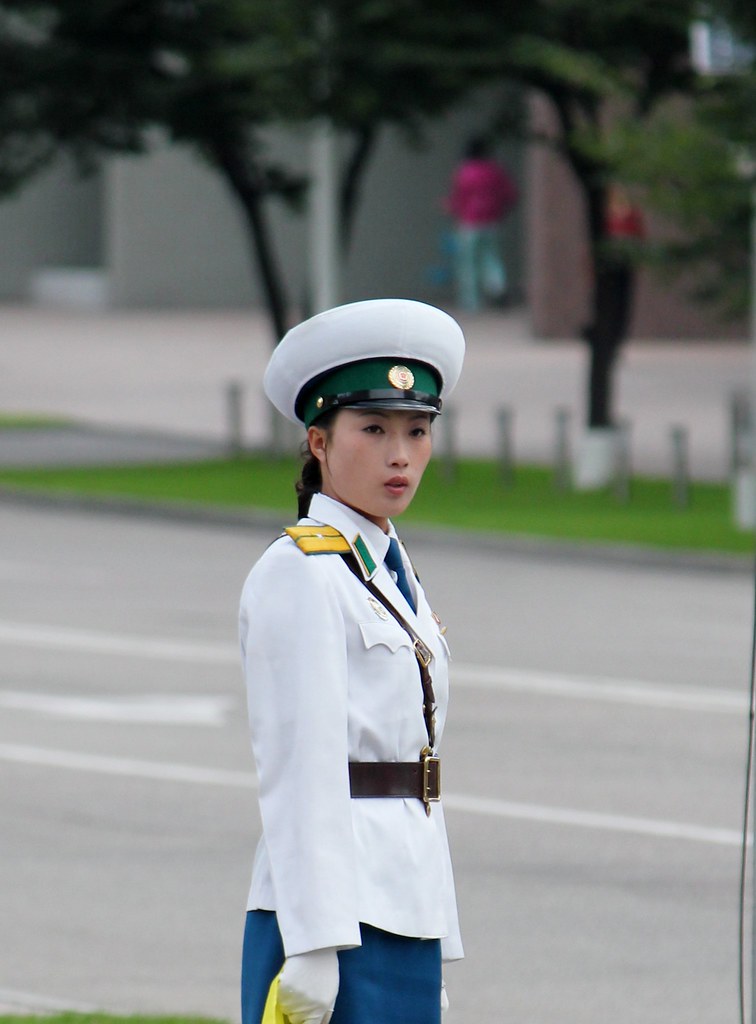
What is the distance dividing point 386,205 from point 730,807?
44.7 m

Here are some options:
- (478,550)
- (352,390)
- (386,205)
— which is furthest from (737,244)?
(386,205)

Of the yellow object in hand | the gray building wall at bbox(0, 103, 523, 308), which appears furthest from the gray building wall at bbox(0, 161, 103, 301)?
the yellow object in hand

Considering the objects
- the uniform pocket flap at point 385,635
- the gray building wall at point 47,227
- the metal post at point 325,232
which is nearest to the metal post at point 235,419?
the metal post at point 325,232

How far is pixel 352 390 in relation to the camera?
3.81 meters

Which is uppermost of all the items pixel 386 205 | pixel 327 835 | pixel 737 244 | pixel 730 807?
pixel 386 205

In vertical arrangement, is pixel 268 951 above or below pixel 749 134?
below

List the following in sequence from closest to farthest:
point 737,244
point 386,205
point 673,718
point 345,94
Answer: point 673,718
point 737,244
point 345,94
point 386,205

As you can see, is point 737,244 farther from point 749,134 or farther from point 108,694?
point 108,694

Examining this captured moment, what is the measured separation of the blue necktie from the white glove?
25.7 inches

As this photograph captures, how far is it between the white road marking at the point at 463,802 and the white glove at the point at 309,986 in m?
5.61

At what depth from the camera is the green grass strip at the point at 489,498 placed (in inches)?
779

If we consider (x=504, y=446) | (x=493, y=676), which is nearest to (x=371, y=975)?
(x=493, y=676)

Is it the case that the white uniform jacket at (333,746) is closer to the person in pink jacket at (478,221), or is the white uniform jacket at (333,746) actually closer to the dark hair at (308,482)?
the dark hair at (308,482)

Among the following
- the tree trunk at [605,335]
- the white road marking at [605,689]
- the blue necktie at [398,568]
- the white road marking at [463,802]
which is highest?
the tree trunk at [605,335]
